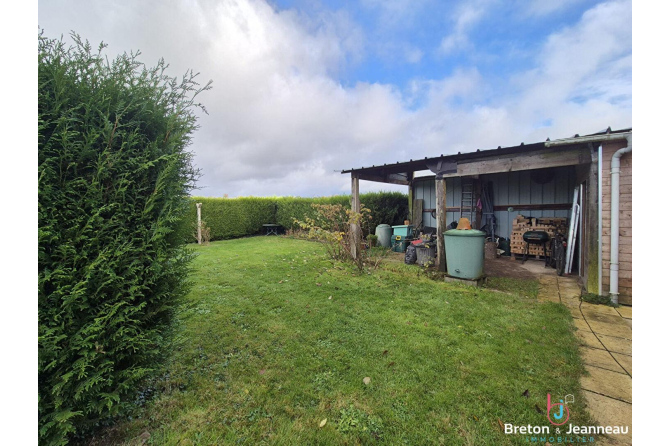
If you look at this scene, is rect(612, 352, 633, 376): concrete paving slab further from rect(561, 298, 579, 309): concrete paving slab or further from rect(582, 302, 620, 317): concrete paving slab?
rect(561, 298, 579, 309): concrete paving slab

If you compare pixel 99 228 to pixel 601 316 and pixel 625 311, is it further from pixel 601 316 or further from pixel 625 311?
pixel 625 311

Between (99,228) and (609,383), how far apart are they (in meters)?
4.19

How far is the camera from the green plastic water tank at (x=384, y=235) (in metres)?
9.88

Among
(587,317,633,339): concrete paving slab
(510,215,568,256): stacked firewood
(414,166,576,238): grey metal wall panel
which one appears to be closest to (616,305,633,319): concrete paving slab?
(587,317,633,339): concrete paving slab

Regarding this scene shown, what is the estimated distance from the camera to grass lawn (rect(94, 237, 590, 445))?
1733 millimetres

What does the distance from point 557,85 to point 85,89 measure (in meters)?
7.15

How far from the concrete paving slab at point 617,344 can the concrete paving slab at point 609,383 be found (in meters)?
0.59

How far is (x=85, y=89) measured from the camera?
5.40 feet

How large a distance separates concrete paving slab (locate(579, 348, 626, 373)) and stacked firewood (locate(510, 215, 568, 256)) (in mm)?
5389
